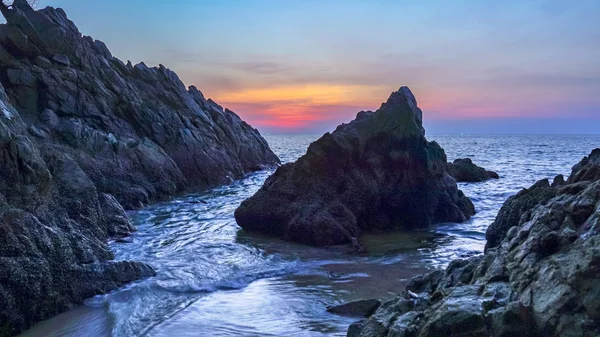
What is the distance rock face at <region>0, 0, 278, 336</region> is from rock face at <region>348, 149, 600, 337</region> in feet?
19.3

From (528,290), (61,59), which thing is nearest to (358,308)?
(528,290)

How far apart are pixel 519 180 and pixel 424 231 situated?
811 inches

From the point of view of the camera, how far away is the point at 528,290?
→ 4.56 m

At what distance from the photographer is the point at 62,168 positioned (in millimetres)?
12734

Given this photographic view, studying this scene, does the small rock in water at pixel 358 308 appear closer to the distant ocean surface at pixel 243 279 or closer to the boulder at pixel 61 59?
the distant ocean surface at pixel 243 279

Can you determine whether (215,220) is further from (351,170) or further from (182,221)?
(351,170)

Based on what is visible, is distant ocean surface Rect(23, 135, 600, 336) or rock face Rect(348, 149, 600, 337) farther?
distant ocean surface Rect(23, 135, 600, 336)

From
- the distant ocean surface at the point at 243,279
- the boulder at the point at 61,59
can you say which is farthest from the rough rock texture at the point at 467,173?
the boulder at the point at 61,59

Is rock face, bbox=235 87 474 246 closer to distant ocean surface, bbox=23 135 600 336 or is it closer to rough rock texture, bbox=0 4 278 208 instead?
distant ocean surface, bbox=23 135 600 336

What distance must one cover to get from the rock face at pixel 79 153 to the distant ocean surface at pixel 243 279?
0.75m

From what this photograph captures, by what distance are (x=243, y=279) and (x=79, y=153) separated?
14681mm

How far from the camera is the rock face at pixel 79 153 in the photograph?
8.57 meters

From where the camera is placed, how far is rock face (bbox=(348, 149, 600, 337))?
A: 4.10m

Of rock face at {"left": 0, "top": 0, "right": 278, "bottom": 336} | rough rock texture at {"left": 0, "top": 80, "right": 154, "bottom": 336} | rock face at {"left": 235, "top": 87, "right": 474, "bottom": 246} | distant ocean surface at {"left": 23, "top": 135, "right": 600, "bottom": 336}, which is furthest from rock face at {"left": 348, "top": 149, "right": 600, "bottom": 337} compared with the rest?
rock face at {"left": 235, "top": 87, "right": 474, "bottom": 246}
